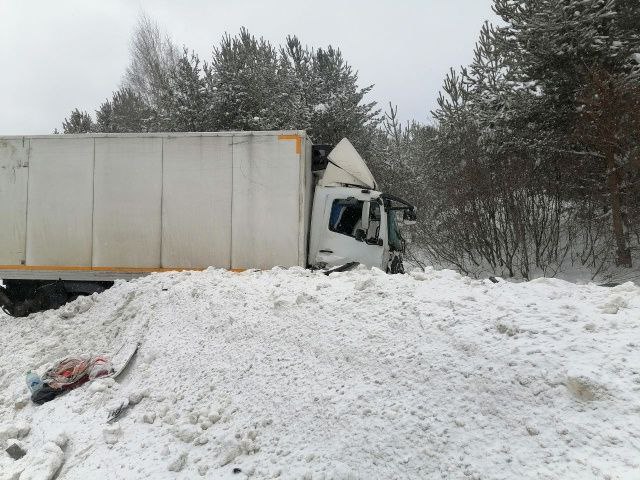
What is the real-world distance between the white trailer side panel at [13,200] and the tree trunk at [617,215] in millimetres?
12646

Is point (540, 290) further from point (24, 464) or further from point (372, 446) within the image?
point (24, 464)

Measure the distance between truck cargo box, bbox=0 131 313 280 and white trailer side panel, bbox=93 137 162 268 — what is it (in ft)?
0.06

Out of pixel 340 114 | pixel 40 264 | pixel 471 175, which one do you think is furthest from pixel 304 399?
pixel 340 114

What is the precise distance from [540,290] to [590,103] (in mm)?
8501

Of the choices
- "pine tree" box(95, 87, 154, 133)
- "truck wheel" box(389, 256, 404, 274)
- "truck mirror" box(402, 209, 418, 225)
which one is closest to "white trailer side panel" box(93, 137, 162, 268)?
"truck wheel" box(389, 256, 404, 274)

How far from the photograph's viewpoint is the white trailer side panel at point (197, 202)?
7613 millimetres

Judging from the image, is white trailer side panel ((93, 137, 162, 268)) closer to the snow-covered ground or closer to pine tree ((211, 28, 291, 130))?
the snow-covered ground

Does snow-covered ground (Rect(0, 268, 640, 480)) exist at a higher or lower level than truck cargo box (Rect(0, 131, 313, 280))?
lower

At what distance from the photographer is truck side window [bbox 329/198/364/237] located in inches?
317

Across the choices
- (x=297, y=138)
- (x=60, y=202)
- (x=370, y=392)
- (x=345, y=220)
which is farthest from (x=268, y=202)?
(x=370, y=392)

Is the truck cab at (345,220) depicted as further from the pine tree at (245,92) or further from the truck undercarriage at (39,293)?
the pine tree at (245,92)

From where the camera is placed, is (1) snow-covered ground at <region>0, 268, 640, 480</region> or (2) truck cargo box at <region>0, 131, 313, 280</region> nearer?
(1) snow-covered ground at <region>0, 268, 640, 480</region>

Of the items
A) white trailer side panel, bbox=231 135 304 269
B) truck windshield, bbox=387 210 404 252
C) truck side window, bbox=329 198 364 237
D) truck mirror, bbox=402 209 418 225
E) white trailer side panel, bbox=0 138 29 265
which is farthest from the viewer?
truck mirror, bbox=402 209 418 225

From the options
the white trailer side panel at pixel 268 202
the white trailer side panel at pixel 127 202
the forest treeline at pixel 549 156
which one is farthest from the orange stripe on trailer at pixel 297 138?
the forest treeline at pixel 549 156
